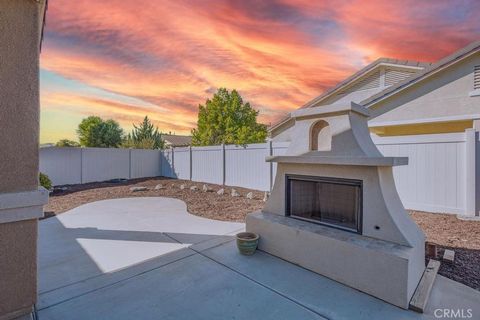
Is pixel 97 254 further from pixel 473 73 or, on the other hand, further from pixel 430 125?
pixel 473 73

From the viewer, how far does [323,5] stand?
200 inches

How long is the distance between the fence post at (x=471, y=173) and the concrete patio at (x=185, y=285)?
10.6 ft

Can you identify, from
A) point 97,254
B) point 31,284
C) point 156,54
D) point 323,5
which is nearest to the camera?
point 31,284

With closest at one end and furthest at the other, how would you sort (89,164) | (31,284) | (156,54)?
(31,284)
(156,54)
(89,164)

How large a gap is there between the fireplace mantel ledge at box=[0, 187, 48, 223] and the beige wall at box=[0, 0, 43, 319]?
5cm

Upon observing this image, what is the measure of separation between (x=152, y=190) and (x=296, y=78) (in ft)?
22.9

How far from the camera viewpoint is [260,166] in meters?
8.95

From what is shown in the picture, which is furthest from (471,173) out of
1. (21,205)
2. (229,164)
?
(21,205)

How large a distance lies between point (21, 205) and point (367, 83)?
503 inches

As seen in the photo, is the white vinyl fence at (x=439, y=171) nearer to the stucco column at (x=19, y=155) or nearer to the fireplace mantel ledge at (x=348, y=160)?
the fireplace mantel ledge at (x=348, y=160)

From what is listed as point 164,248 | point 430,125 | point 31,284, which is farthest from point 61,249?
point 430,125

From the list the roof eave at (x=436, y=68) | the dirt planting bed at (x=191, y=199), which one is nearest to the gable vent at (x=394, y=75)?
the roof eave at (x=436, y=68)

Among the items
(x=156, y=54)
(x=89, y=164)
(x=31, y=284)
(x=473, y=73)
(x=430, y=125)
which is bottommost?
(x=31, y=284)

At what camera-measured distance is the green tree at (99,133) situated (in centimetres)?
2250
